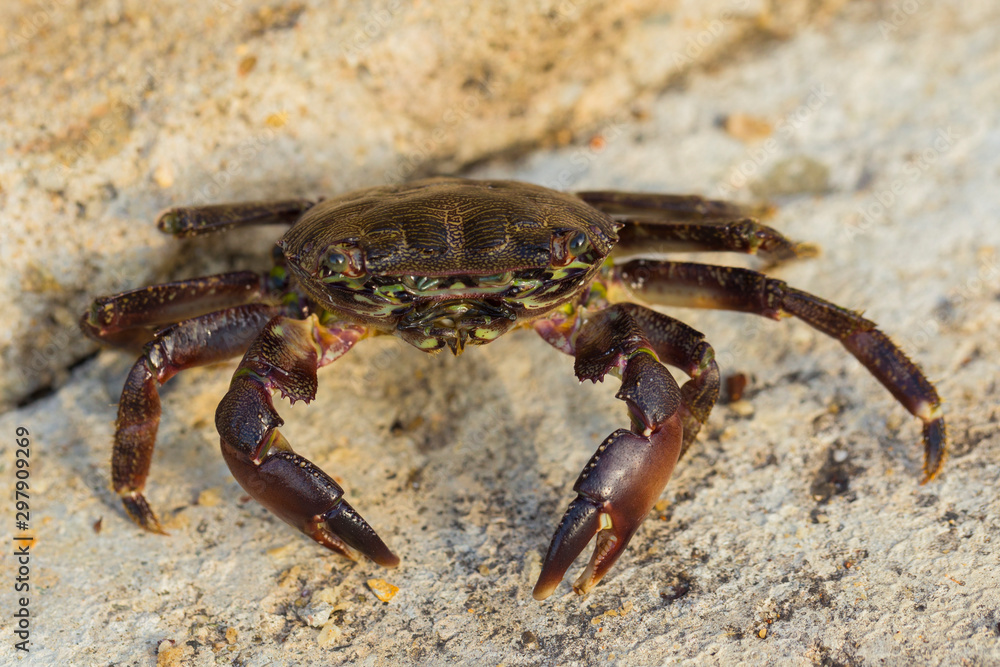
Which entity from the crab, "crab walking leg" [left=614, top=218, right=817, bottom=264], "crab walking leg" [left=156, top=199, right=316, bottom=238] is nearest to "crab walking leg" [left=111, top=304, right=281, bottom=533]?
the crab

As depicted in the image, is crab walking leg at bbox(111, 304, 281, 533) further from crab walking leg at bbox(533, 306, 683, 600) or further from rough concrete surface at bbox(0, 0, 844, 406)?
crab walking leg at bbox(533, 306, 683, 600)

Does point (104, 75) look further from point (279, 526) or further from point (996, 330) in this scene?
point (996, 330)

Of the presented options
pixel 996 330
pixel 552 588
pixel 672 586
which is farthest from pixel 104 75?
pixel 996 330

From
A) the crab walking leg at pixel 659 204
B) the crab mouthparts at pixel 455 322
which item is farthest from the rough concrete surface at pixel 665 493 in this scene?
the crab mouthparts at pixel 455 322

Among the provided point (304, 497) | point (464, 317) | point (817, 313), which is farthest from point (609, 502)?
point (817, 313)

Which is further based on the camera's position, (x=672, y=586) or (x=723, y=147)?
(x=723, y=147)

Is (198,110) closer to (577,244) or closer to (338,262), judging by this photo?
(338,262)
